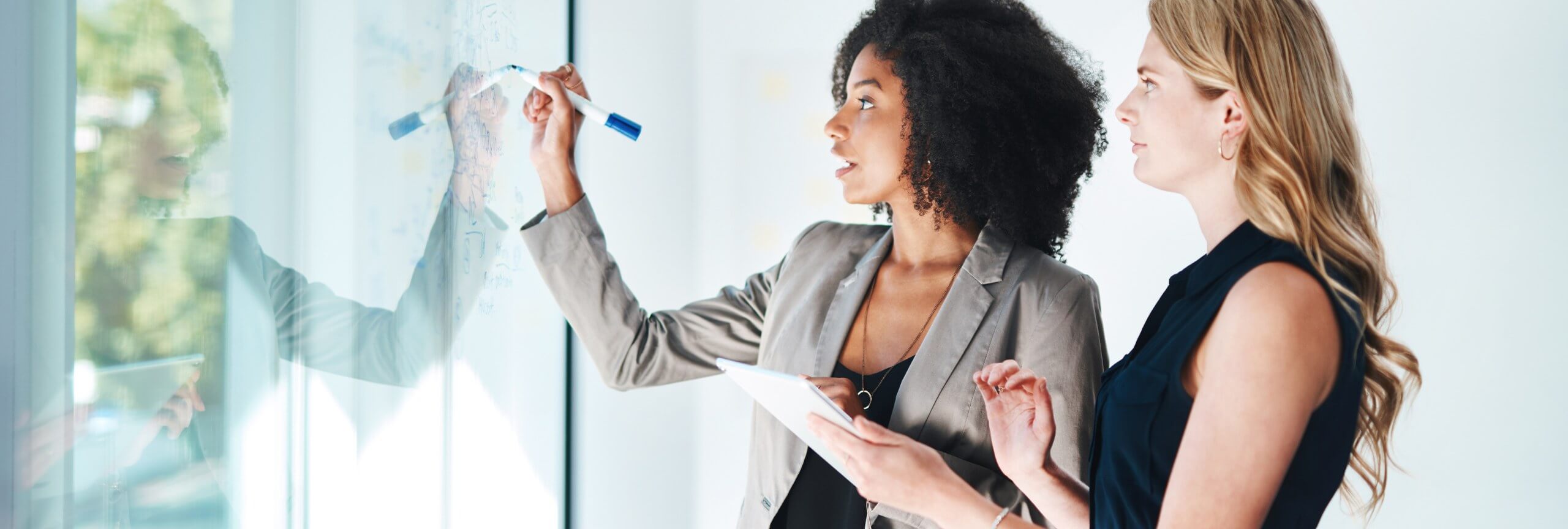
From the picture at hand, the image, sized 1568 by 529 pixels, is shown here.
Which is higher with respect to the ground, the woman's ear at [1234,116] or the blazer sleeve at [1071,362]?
the woman's ear at [1234,116]

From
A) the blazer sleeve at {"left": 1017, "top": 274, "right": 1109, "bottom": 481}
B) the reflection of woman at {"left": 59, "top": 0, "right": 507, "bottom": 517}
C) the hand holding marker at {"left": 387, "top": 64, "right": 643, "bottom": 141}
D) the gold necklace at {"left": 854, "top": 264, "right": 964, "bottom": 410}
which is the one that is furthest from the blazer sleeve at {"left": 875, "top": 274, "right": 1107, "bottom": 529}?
the reflection of woman at {"left": 59, "top": 0, "right": 507, "bottom": 517}

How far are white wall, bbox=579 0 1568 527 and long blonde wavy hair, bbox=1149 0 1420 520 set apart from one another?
820mm

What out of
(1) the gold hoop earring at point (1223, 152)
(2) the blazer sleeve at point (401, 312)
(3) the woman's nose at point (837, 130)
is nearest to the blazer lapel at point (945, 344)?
(3) the woman's nose at point (837, 130)

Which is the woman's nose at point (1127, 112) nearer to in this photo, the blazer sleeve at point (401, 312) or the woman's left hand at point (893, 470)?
the woman's left hand at point (893, 470)

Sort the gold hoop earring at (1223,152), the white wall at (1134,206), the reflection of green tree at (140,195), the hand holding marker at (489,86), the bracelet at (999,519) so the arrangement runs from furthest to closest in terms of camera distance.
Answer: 1. the white wall at (1134,206)
2. the hand holding marker at (489,86)
3. the bracelet at (999,519)
4. the gold hoop earring at (1223,152)
5. the reflection of green tree at (140,195)

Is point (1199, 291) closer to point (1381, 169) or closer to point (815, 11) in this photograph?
point (1381, 169)

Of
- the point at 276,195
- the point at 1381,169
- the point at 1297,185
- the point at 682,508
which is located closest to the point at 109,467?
the point at 276,195

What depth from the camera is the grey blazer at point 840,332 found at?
106cm

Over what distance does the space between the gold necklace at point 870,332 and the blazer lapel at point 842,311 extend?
12mm

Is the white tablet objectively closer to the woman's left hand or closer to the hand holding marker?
the woman's left hand

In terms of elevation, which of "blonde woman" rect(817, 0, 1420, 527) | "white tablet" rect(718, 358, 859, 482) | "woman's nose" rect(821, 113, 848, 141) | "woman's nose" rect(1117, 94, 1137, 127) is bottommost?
"white tablet" rect(718, 358, 859, 482)

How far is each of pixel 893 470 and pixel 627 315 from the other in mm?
481

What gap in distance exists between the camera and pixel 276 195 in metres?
0.81

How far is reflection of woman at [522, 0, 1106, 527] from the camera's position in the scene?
42.5 inches
